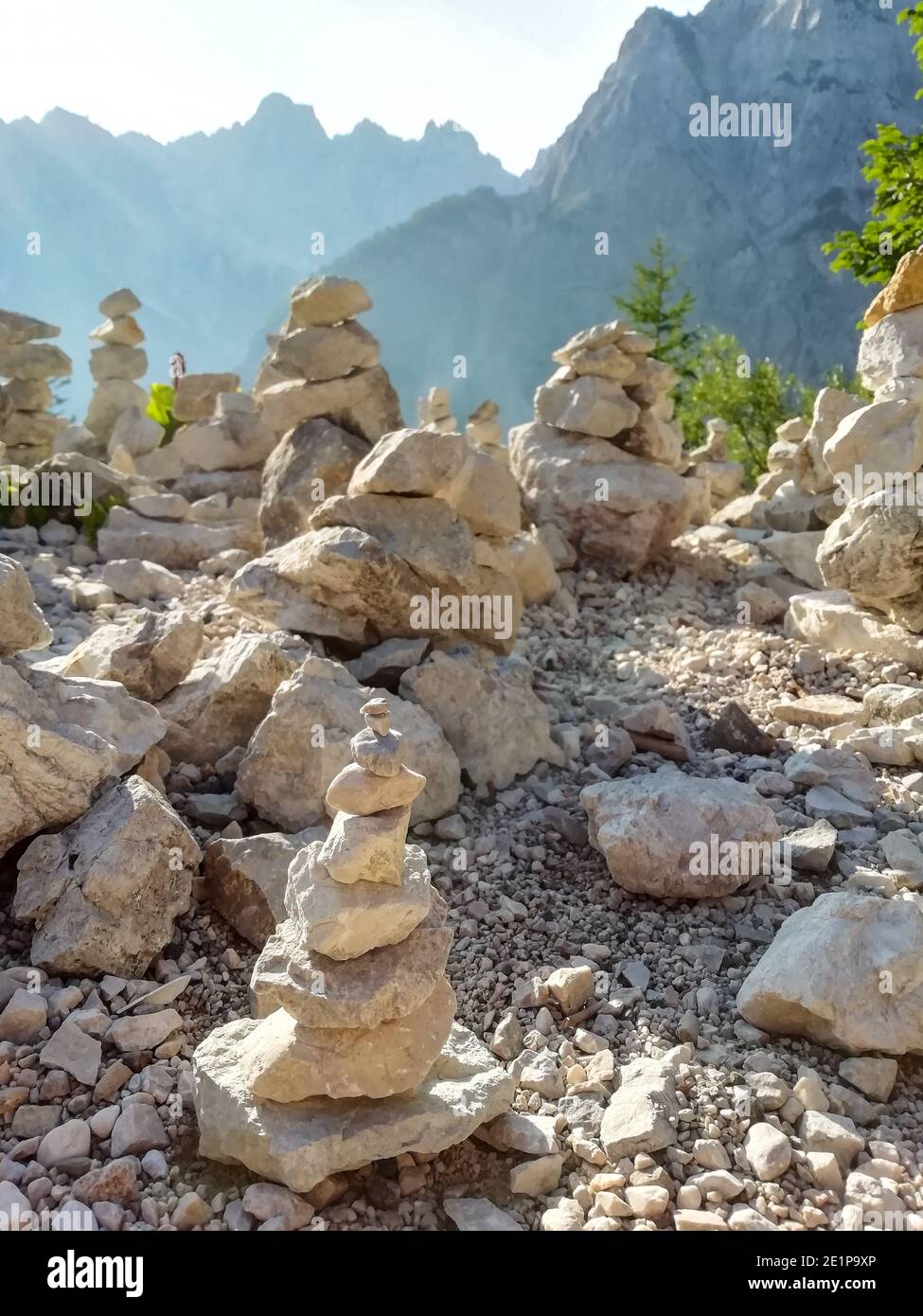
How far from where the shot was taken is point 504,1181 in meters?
3.28

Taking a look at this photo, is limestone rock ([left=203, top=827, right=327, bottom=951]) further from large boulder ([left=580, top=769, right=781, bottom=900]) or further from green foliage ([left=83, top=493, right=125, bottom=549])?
green foliage ([left=83, top=493, right=125, bottom=549])

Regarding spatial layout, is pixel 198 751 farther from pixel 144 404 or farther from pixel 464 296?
pixel 464 296

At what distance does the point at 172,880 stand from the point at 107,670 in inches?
70.7

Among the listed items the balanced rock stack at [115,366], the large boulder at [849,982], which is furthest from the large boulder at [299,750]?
the balanced rock stack at [115,366]

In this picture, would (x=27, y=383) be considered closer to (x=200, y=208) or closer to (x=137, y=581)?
(x=137, y=581)

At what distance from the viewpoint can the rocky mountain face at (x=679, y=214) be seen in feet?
185

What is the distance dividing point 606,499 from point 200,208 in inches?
3594

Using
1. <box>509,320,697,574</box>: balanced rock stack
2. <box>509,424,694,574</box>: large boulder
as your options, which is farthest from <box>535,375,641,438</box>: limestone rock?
<box>509,424,694,574</box>: large boulder

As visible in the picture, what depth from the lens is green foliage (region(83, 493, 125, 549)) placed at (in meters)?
10.2

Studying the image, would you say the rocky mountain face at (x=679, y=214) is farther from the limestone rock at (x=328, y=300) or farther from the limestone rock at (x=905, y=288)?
the limestone rock at (x=905, y=288)

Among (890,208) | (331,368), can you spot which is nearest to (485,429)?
(331,368)

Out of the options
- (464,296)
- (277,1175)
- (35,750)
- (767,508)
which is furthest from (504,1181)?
(464,296)

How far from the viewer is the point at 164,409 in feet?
57.5

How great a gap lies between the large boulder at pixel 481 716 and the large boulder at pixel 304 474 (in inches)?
129
